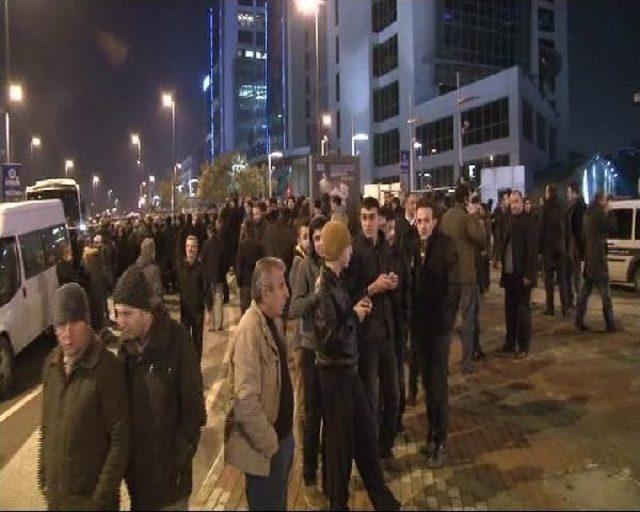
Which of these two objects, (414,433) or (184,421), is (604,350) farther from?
(184,421)

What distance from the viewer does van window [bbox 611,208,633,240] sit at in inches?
667

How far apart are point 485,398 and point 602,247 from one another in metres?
4.35

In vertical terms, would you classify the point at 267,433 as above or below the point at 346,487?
above

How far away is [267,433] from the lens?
11.8 ft

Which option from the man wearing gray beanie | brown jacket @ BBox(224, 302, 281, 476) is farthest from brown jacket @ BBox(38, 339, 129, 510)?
brown jacket @ BBox(224, 302, 281, 476)

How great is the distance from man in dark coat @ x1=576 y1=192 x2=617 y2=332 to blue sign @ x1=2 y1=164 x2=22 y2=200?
49.7 feet

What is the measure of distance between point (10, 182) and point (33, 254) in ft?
31.2

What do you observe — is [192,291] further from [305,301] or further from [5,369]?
[305,301]

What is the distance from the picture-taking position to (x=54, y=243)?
1361 cm

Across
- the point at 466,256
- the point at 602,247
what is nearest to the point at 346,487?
the point at 466,256

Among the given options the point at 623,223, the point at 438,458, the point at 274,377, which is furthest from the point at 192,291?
the point at 623,223

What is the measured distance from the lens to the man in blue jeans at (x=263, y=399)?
360 centimetres

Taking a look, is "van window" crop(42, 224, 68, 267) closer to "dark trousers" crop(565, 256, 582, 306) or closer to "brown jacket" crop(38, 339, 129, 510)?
"dark trousers" crop(565, 256, 582, 306)

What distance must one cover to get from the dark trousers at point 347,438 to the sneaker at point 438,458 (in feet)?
3.79
